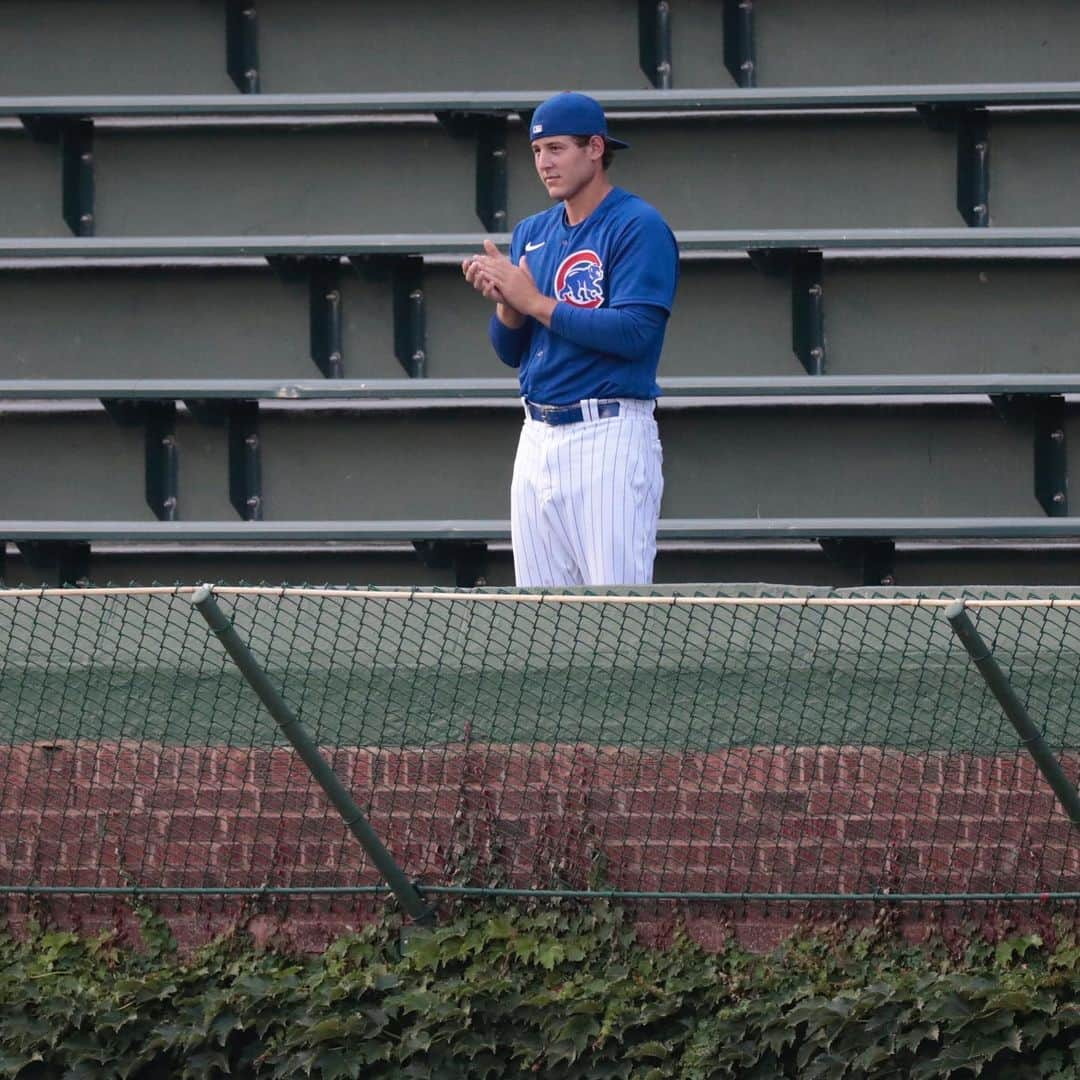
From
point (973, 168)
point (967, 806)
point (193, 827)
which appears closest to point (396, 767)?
point (193, 827)

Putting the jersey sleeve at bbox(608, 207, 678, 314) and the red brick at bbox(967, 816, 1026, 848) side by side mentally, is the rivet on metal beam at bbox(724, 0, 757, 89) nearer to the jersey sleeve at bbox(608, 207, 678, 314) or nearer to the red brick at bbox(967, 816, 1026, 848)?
the jersey sleeve at bbox(608, 207, 678, 314)

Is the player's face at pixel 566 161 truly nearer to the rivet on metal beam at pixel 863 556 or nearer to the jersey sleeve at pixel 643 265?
the jersey sleeve at pixel 643 265

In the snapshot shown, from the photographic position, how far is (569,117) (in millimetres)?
4770

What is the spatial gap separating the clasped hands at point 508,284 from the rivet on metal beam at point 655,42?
2.45m

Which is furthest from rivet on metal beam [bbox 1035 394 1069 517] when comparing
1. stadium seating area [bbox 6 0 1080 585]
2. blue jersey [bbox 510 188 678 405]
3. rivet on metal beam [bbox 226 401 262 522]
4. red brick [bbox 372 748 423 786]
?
red brick [bbox 372 748 423 786]

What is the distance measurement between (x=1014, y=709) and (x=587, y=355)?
1357 mm

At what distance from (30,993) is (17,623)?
85 centimetres

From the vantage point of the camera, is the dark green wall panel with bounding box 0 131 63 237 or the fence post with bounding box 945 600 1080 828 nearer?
the fence post with bounding box 945 600 1080 828

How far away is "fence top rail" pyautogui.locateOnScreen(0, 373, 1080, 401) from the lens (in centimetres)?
640

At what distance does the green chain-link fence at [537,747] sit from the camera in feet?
14.5

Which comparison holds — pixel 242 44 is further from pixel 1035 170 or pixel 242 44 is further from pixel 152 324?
pixel 1035 170

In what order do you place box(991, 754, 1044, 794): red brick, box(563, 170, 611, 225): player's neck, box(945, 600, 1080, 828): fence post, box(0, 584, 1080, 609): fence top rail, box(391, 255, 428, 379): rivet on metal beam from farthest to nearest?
box(391, 255, 428, 379): rivet on metal beam, box(563, 170, 611, 225): player's neck, box(991, 754, 1044, 794): red brick, box(0, 584, 1080, 609): fence top rail, box(945, 600, 1080, 828): fence post

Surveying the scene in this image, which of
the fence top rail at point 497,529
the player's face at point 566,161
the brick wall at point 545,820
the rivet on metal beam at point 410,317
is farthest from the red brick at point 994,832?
the rivet on metal beam at point 410,317

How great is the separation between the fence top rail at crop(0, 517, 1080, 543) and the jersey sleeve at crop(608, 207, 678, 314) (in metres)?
1.67
